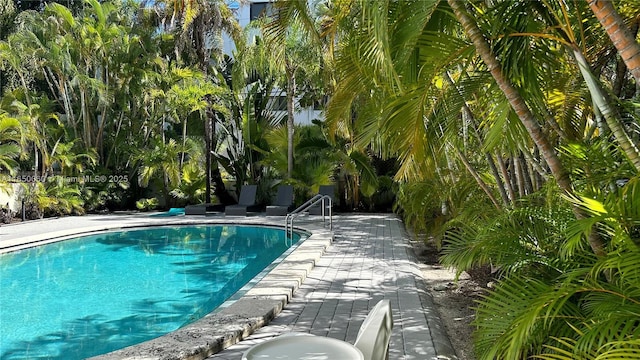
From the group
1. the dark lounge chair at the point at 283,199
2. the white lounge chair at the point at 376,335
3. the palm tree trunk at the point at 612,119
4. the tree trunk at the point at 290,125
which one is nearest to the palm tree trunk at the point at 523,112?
the palm tree trunk at the point at 612,119

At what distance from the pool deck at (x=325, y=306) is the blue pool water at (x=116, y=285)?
1209 millimetres

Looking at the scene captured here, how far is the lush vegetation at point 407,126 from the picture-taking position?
263 cm

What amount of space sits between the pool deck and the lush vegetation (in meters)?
0.88

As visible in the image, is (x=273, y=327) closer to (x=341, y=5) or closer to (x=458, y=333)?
(x=458, y=333)

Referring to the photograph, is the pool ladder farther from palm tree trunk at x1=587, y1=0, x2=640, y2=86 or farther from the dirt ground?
palm tree trunk at x1=587, y1=0, x2=640, y2=86

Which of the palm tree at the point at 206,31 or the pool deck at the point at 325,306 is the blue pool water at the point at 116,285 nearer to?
the pool deck at the point at 325,306

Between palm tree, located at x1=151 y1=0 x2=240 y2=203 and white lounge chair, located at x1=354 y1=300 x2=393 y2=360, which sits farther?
palm tree, located at x1=151 y1=0 x2=240 y2=203

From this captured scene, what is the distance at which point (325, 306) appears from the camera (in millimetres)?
5512

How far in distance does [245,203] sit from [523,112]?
15185 mm

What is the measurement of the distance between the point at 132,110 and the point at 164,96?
8.44 feet

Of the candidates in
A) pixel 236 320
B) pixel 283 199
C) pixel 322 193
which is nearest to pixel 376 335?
Result: pixel 236 320

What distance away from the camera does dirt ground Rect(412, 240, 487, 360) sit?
4578 mm

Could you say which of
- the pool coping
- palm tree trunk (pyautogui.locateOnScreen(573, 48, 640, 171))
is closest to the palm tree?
the pool coping

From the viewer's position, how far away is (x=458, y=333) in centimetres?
483
